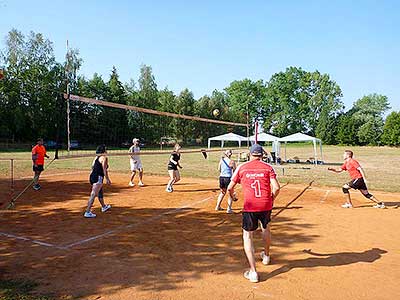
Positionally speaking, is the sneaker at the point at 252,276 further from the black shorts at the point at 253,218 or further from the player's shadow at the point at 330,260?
the black shorts at the point at 253,218

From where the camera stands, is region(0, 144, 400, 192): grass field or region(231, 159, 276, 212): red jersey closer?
region(231, 159, 276, 212): red jersey

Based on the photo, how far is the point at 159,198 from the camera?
10914mm

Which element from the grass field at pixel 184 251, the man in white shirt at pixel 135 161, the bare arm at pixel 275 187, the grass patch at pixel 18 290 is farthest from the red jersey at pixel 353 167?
the grass patch at pixel 18 290

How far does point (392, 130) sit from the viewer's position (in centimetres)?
6562

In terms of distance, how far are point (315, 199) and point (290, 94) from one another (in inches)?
3045

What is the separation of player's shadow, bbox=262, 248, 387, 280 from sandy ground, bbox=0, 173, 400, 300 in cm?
2

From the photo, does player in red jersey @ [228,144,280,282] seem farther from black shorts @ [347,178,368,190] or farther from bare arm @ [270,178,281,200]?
black shorts @ [347,178,368,190]

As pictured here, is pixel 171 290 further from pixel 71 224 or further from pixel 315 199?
pixel 315 199

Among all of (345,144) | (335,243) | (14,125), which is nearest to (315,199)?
(335,243)

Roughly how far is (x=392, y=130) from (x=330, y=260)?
71.3m

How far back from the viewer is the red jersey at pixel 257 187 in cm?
468

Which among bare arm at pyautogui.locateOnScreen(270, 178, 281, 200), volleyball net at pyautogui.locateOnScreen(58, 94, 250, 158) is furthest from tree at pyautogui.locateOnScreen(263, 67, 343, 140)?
bare arm at pyautogui.locateOnScreen(270, 178, 281, 200)

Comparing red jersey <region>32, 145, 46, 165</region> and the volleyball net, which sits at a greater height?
the volleyball net

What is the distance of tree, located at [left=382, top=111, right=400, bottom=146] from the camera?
64.6 meters
